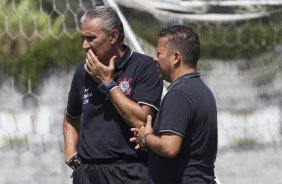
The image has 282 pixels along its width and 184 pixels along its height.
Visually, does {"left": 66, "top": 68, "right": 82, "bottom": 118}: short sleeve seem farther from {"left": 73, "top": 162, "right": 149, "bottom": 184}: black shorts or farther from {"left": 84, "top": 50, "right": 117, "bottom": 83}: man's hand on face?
{"left": 73, "top": 162, "right": 149, "bottom": 184}: black shorts

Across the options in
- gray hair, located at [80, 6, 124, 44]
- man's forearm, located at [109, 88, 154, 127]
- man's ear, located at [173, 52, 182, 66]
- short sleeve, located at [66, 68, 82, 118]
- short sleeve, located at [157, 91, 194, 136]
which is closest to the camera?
short sleeve, located at [157, 91, 194, 136]

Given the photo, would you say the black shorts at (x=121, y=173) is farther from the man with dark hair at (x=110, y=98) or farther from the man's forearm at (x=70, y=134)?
the man's forearm at (x=70, y=134)

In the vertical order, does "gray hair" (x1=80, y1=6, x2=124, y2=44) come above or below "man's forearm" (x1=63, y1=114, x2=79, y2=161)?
above

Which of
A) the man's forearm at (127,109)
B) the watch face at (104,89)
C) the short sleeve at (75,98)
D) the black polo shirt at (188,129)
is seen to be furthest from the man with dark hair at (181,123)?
the short sleeve at (75,98)

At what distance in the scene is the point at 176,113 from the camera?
3096mm

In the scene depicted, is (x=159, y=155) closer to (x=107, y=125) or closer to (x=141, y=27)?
(x=107, y=125)

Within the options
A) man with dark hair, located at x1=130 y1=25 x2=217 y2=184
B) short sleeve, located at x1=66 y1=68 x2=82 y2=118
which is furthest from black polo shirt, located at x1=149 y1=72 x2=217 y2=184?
short sleeve, located at x1=66 y1=68 x2=82 y2=118

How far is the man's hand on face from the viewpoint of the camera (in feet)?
11.5

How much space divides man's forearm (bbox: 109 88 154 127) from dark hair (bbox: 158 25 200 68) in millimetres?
344

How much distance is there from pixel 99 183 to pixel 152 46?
1.57 meters

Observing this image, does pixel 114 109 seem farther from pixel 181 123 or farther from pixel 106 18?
pixel 181 123

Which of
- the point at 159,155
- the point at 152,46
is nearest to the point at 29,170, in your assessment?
the point at 152,46

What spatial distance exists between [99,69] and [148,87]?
0.68 feet

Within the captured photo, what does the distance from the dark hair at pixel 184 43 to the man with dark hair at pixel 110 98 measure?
36 centimetres
